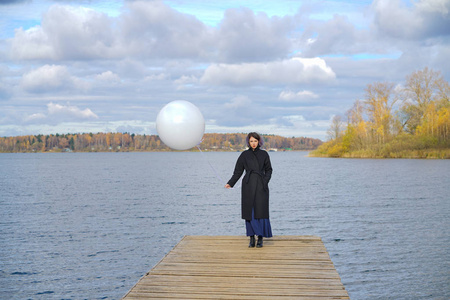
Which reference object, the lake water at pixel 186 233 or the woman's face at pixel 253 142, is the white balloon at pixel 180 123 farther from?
the lake water at pixel 186 233

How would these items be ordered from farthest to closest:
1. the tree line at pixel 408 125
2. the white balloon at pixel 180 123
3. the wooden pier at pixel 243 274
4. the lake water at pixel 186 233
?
the tree line at pixel 408 125, the lake water at pixel 186 233, the white balloon at pixel 180 123, the wooden pier at pixel 243 274

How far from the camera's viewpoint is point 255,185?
828 cm

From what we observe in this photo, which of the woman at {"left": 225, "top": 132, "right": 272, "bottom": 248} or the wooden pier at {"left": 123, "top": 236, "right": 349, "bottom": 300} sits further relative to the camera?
the woman at {"left": 225, "top": 132, "right": 272, "bottom": 248}

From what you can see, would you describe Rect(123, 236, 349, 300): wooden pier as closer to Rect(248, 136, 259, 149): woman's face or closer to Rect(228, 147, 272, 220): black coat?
Rect(228, 147, 272, 220): black coat

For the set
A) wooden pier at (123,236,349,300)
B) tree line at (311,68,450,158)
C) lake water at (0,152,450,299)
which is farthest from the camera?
tree line at (311,68,450,158)

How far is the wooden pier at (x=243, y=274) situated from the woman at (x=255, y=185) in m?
0.54

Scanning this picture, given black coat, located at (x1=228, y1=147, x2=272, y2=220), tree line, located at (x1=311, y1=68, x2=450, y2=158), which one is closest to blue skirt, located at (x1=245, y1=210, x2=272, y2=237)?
black coat, located at (x1=228, y1=147, x2=272, y2=220)

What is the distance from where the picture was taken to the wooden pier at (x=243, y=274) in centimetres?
604

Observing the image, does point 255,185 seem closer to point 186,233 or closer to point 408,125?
point 186,233

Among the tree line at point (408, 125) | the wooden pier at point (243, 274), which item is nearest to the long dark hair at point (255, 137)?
the wooden pier at point (243, 274)

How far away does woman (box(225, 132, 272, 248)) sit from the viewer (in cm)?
827

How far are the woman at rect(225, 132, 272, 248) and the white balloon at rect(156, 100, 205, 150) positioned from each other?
1477mm

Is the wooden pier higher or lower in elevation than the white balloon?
lower

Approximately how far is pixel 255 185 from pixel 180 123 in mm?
2094
